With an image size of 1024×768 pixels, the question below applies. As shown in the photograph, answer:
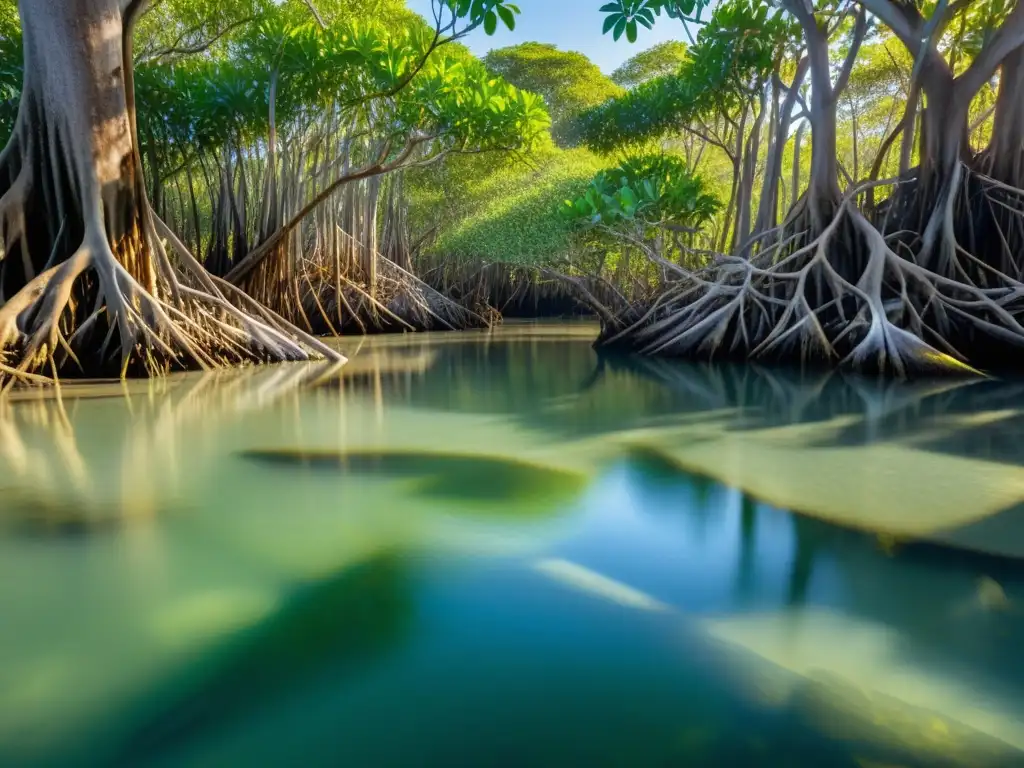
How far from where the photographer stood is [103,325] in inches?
186

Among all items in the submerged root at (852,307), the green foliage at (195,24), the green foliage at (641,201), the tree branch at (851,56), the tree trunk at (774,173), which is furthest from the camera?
the green foliage at (195,24)

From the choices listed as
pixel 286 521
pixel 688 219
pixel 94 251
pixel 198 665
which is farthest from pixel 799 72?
pixel 198 665

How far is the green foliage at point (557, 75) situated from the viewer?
65.7ft

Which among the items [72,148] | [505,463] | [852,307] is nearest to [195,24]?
[72,148]

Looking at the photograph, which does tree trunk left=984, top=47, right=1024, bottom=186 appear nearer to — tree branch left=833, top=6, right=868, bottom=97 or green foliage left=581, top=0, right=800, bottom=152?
tree branch left=833, top=6, right=868, bottom=97

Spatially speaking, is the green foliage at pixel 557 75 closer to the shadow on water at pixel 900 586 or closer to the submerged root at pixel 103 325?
the submerged root at pixel 103 325

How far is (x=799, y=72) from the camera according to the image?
7254 millimetres

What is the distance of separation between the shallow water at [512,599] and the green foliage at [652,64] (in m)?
16.9

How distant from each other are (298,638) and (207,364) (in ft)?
13.9

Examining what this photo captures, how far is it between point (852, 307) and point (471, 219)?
26.1 feet

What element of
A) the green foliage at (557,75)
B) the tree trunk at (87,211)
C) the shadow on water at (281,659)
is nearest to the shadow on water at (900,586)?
the shadow on water at (281,659)

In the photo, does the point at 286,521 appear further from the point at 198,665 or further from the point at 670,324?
the point at 670,324

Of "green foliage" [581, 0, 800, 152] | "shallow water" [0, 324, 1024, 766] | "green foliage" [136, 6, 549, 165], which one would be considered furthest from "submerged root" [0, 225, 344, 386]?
"green foliage" [581, 0, 800, 152]

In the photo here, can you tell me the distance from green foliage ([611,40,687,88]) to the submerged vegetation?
6827 millimetres
